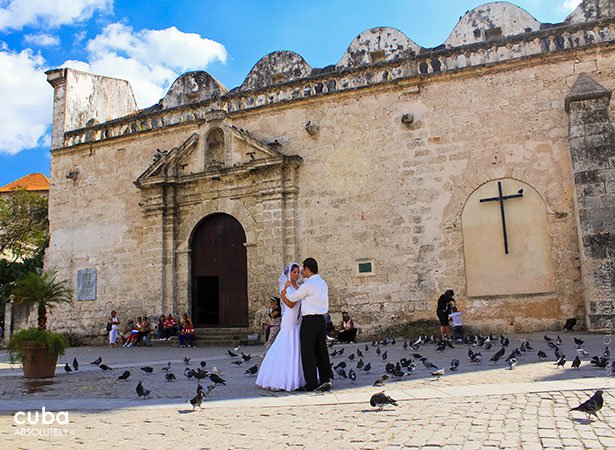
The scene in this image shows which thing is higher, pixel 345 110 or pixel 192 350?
pixel 345 110

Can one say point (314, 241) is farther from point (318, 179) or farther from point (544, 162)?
point (544, 162)

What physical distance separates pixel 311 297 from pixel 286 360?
0.74m

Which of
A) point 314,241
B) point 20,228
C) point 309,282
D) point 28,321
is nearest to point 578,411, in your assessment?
point 309,282

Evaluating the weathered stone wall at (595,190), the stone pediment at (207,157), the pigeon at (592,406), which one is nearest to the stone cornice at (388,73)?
the stone pediment at (207,157)

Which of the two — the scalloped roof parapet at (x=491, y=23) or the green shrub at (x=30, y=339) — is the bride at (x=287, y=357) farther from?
the scalloped roof parapet at (x=491, y=23)

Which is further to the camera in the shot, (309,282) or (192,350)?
(192,350)

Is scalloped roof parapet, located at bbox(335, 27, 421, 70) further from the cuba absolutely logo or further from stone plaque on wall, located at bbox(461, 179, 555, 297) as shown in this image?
the cuba absolutely logo

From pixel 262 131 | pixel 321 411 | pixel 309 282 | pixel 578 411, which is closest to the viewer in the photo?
pixel 578 411

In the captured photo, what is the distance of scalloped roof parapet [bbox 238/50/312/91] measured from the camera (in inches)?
661

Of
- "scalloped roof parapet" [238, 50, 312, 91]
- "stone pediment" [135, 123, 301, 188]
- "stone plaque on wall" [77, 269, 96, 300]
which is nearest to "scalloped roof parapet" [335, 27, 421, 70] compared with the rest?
"scalloped roof parapet" [238, 50, 312, 91]

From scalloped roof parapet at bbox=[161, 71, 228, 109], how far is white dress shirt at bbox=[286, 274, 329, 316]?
13.2 m

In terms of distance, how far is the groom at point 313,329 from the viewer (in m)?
5.91

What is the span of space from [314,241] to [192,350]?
3897mm

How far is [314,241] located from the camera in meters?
13.9
